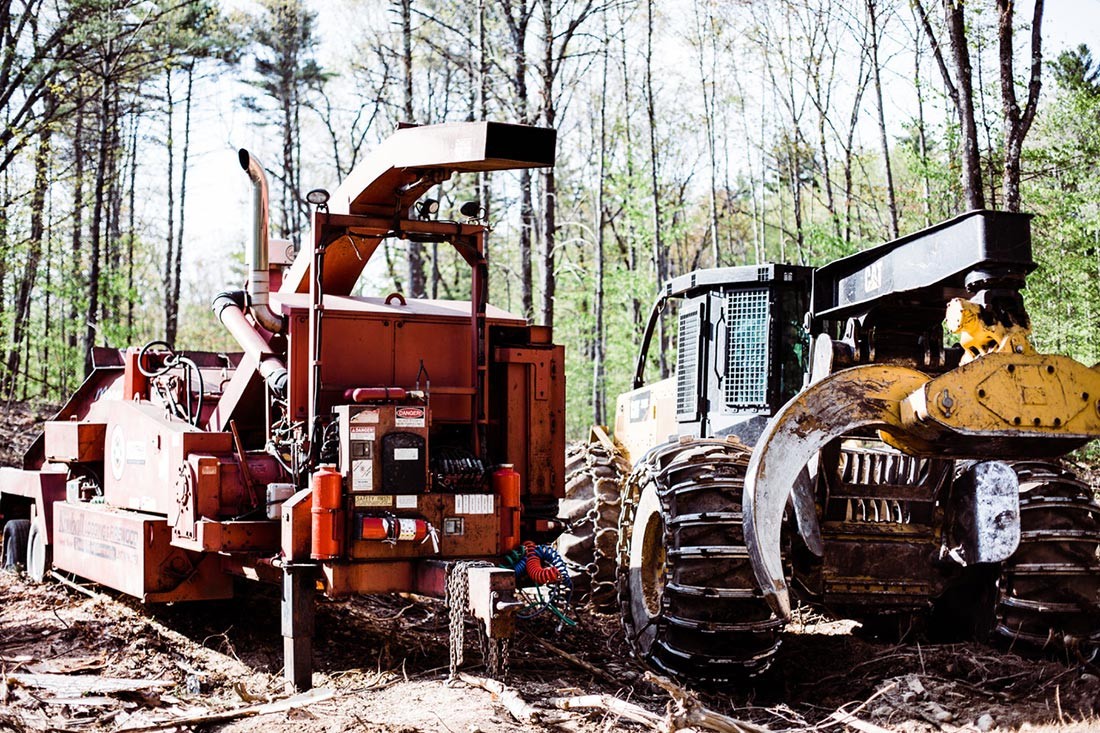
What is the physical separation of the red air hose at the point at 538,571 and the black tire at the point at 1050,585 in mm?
2734

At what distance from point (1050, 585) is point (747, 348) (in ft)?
8.37

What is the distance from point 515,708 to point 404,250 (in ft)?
89.4

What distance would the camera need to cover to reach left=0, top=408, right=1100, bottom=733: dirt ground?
583cm

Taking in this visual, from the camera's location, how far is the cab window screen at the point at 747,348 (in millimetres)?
8125

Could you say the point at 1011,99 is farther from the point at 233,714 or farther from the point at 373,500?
the point at 233,714

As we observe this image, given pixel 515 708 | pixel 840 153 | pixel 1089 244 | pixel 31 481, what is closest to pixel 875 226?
pixel 840 153

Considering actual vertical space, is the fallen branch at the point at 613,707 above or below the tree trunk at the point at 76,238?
below

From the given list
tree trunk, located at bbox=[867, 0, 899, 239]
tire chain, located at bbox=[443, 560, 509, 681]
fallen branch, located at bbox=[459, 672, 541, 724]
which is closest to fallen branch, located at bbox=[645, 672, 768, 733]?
fallen branch, located at bbox=[459, 672, 541, 724]

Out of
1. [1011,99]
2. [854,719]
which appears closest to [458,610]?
[854,719]

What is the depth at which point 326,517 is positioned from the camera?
22.1 feet

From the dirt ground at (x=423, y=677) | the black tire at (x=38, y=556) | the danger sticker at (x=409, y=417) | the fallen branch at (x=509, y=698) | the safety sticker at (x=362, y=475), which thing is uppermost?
the danger sticker at (x=409, y=417)

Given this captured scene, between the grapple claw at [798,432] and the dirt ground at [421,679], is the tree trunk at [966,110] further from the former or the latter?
the grapple claw at [798,432]

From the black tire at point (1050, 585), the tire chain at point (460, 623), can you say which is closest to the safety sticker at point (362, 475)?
the tire chain at point (460, 623)

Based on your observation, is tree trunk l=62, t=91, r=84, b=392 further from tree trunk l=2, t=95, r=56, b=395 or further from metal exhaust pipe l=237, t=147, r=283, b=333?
metal exhaust pipe l=237, t=147, r=283, b=333
